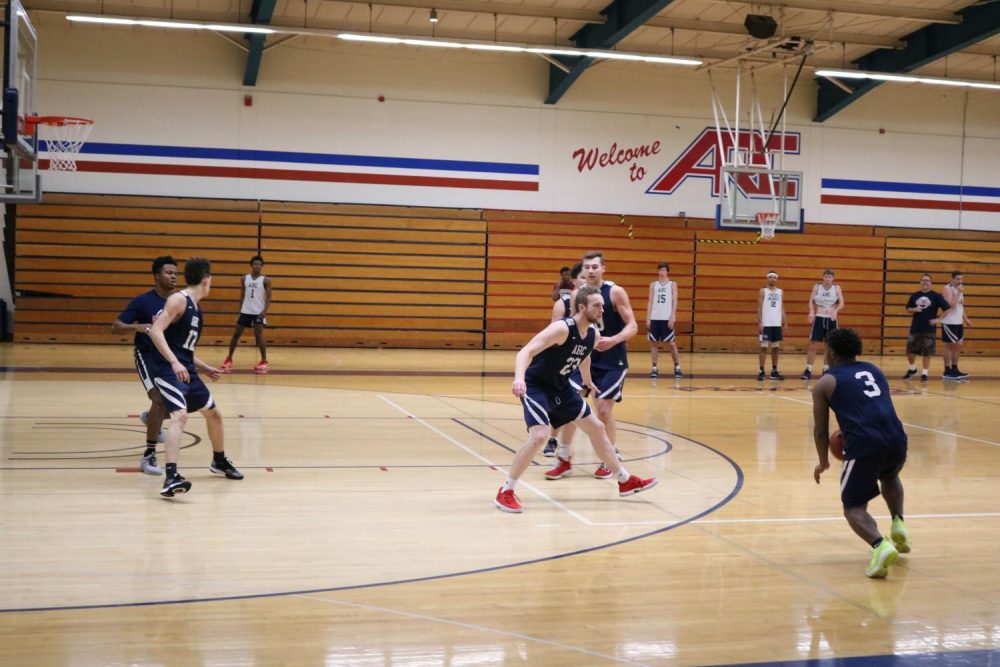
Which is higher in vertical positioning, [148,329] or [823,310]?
[823,310]

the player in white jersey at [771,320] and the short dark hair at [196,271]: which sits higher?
the short dark hair at [196,271]

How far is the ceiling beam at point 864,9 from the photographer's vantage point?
53.5 ft

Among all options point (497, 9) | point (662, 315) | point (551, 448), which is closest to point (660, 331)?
point (662, 315)

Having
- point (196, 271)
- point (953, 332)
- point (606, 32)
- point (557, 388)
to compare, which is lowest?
point (557, 388)

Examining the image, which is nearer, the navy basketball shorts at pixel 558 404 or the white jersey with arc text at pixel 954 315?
the navy basketball shorts at pixel 558 404

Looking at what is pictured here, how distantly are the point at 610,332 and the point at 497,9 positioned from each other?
10914 mm

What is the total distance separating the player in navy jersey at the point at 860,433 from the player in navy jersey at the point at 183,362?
12.3 feet

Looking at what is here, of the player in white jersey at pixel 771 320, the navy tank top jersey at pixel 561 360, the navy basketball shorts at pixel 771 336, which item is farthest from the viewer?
the navy basketball shorts at pixel 771 336

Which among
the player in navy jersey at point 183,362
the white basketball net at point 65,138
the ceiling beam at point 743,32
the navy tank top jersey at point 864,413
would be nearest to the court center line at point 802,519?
the navy tank top jersey at point 864,413

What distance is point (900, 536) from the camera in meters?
5.04

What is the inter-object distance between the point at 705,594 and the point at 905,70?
17.2 metres

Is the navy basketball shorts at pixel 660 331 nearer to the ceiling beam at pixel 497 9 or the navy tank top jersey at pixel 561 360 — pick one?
the ceiling beam at pixel 497 9

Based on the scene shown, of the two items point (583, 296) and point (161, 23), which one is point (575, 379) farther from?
point (161, 23)

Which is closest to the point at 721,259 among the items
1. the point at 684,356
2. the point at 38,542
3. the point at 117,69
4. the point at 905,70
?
the point at 684,356
